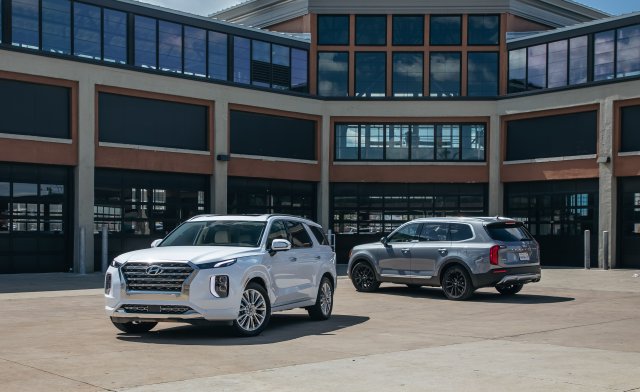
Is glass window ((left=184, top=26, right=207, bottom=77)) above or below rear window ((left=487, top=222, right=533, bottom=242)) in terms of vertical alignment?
above

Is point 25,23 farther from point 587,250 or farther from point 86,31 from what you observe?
point 587,250

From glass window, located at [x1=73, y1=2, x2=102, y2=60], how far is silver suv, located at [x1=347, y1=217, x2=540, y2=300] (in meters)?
12.9

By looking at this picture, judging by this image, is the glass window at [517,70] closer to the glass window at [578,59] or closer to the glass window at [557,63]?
the glass window at [557,63]

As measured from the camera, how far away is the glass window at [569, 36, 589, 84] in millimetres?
33531

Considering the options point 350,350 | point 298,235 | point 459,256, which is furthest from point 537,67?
point 350,350

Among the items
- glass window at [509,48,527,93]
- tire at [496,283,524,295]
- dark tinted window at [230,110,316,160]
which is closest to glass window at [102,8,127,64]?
dark tinted window at [230,110,316,160]

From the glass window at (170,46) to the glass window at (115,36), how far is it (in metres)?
1.51

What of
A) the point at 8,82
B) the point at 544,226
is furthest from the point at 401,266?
the point at 544,226

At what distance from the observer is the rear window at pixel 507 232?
1923 cm

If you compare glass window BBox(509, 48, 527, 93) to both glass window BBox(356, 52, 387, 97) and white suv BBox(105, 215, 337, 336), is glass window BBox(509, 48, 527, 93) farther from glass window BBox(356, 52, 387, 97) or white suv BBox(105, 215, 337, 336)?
white suv BBox(105, 215, 337, 336)

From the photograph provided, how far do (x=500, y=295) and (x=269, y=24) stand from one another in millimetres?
21242

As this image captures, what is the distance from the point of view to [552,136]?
34.4 m

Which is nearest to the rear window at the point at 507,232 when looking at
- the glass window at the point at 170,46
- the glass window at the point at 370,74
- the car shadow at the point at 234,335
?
the car shadow at the point at 234,335

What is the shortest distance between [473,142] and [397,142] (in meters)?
3.06
